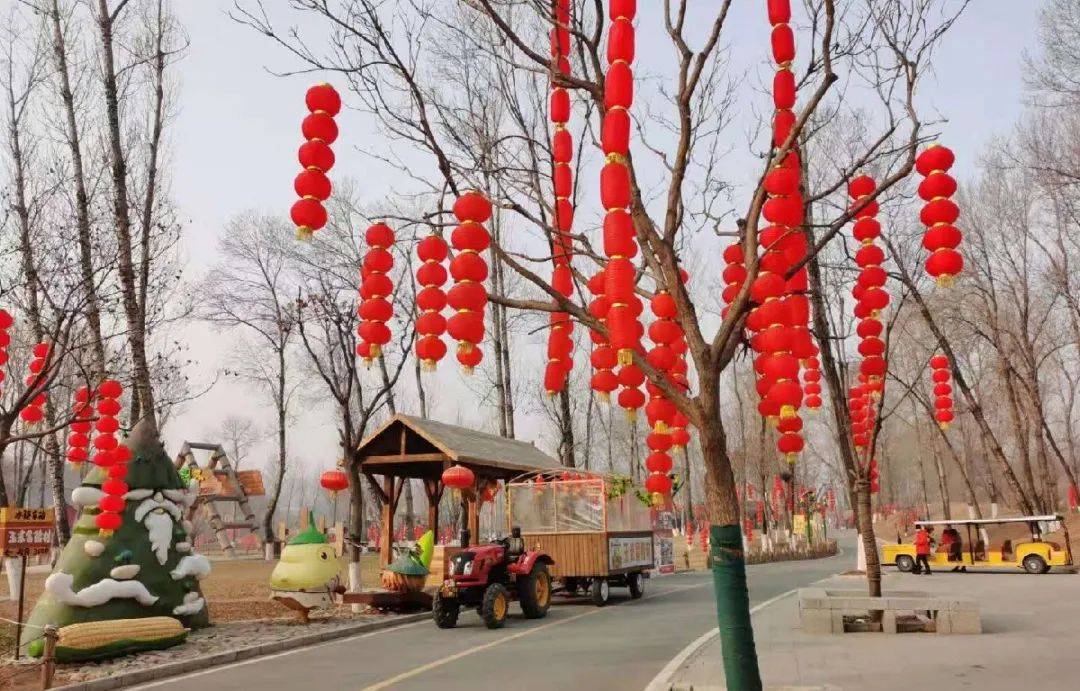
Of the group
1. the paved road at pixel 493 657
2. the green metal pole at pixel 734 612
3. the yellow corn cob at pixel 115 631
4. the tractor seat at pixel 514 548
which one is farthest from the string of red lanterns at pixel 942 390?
the yellow corn cob at pixel 115 631

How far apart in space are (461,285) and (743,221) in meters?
3.20

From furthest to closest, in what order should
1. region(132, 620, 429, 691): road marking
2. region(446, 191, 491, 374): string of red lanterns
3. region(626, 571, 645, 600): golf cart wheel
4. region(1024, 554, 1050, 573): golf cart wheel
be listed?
region(1024, 554, 1050, 573): golf cart wheel, region(626, 571, 645, 600): golf cart wheel, region(132, 620, 429, 691): road marking, region(446, 191, 491, 374): string of red lanterns

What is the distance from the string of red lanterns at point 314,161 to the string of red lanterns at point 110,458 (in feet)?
23.0

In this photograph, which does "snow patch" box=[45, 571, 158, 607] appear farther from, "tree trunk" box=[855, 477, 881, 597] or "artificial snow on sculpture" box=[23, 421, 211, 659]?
"tree trunk" box=[855, 477, 881, 597]

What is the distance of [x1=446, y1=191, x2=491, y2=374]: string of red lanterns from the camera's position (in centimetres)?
697

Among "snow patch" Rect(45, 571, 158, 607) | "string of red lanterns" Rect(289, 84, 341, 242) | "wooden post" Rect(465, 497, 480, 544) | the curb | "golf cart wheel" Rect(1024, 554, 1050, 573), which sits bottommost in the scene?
"golf cart wheel" Rect(1024, 554, 1050, 573)

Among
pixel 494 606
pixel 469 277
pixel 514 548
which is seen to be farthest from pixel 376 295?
pixel 514 548

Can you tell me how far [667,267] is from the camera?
7.36m

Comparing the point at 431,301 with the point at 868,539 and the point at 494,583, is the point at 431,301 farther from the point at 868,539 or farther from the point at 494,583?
the point at 868,539

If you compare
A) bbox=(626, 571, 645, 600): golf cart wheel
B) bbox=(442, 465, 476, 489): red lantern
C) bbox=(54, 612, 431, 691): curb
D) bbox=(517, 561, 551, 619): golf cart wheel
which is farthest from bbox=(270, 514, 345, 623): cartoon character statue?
bbox=(626, 571, 645, 600): golf cart wheel

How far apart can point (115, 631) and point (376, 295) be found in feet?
Result: 20.5

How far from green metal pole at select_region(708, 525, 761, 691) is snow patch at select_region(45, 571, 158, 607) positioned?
880 cm

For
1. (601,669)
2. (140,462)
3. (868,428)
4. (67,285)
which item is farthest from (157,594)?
(868,428)

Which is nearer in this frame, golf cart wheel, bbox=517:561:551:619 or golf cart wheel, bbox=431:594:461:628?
golf cart wheel, bbox=431:594:461:628
